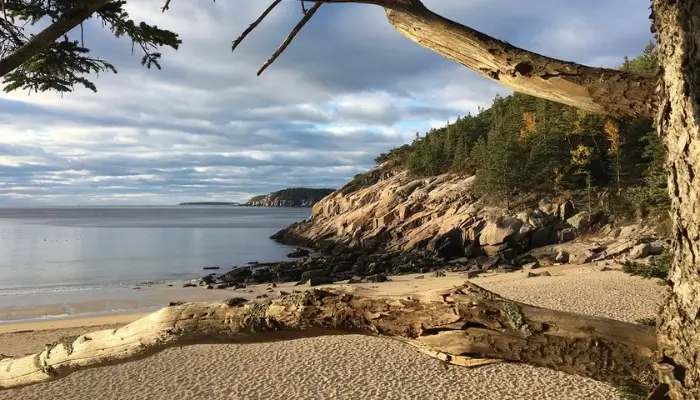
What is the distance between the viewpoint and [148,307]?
2248 cm

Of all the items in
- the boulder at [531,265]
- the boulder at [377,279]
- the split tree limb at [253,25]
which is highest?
the split tree limb at [253,25]

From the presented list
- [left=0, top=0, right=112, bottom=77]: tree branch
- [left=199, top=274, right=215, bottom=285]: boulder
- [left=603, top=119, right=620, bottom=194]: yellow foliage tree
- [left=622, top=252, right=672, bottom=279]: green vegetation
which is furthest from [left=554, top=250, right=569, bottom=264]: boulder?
[left=0, top=0, right=112, bottom=77]: tree branch

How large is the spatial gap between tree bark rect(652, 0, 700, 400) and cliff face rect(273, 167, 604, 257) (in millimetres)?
33489

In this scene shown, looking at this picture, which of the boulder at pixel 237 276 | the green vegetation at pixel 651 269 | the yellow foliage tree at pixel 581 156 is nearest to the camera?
the green vegetation at pixel 651 269

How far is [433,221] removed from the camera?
42750 mm

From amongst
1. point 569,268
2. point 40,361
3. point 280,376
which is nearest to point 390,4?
point 40,361

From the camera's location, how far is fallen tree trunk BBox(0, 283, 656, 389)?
2.61 m

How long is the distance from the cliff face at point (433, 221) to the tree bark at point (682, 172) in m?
33.5

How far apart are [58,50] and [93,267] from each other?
35.3 metres

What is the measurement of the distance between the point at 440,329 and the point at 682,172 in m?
1.38

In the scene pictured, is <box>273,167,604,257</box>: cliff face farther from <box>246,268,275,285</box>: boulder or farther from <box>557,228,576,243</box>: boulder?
<box>246,268,275,285</box>: boulder

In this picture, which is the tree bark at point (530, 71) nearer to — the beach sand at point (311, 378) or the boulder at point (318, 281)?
the beach sand at point (311, 378)

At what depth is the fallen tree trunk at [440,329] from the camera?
2605 millimetres

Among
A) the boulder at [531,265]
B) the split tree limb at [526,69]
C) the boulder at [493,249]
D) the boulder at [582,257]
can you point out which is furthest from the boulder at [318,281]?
the split tree limb at [526,69]
